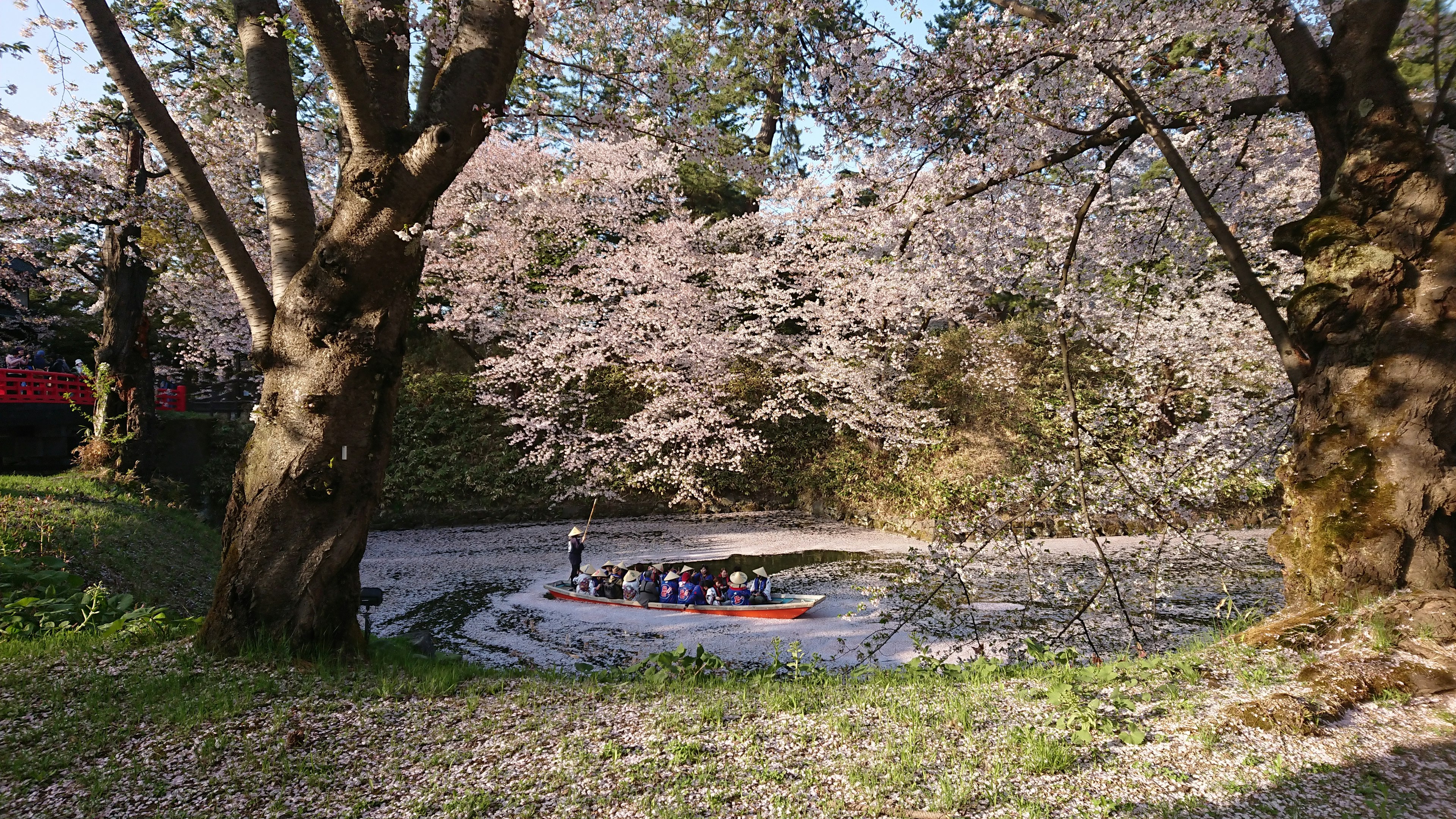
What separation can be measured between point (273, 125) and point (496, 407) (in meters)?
14.2

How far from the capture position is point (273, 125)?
4.25 meters

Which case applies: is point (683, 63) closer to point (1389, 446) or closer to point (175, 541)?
point (1389, 446)

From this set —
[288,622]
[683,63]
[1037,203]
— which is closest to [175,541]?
[288,622]

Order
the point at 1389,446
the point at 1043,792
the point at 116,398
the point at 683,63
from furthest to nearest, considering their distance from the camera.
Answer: the point at 116,398 < the point at 683,63 < the point at 1389,446 < the point at 1043,792

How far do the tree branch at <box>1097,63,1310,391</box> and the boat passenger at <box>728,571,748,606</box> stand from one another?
615 centimetres

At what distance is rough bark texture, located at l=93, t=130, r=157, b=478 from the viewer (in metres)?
10.8

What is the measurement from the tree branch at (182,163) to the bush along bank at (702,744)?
2.14 metres

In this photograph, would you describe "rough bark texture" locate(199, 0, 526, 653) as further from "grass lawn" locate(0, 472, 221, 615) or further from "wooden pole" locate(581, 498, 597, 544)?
"wooden pole" locate(581, 498, 597, 544)

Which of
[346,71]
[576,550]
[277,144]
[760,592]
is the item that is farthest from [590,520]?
[346,71]

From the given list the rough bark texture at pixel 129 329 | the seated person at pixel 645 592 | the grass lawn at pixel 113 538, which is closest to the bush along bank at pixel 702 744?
the grass lawn at pixel 113 538

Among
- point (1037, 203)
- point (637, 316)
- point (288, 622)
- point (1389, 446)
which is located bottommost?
point (288, 622)

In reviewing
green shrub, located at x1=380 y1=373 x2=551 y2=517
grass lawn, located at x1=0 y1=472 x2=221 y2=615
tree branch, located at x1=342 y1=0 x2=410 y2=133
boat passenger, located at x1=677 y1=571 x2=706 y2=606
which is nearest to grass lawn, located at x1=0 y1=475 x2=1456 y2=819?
grass lawn, located at x1=0 y1=472 x2=221 y2=615

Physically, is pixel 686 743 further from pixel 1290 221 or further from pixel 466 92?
pixel 1290 221

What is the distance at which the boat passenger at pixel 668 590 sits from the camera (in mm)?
9047
